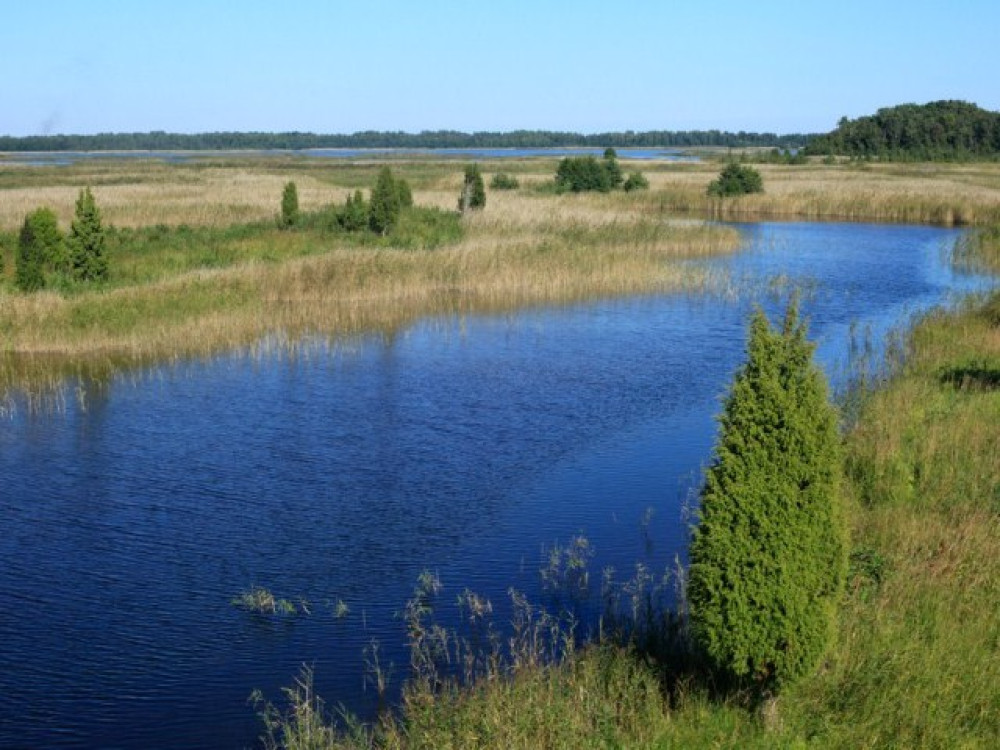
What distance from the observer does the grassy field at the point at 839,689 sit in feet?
22.1

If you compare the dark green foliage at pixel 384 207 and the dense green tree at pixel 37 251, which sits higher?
the dark green foliage at pixel 384 207

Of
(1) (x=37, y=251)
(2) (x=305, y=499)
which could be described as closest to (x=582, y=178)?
(1) (x=37, y=251)

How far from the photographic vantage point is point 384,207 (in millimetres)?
33750

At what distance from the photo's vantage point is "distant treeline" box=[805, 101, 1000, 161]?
92944mm

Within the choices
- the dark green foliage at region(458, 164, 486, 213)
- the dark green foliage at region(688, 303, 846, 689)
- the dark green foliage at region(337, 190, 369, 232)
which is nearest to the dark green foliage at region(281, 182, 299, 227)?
the dark green foliage at region(337, 190, 369, 232)

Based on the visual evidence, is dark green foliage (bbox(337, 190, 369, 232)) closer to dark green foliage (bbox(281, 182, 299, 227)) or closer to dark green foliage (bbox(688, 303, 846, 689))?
dark green foliage (bbox(281, 182, 299, 227))

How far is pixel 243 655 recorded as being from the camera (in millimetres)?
9562

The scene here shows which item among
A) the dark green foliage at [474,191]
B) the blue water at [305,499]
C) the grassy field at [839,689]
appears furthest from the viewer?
the dark green foliage at [474,191]

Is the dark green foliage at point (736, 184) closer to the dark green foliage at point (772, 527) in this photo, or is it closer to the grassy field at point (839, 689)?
the grassy field at point (839, 689)

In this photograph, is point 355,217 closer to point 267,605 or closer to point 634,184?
point 267,605

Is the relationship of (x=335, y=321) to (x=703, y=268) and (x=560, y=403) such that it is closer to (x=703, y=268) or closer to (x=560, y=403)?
(x=560, y=403)

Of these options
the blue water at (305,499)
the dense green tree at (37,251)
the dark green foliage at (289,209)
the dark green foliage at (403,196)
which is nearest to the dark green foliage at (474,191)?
the dark green foliage at (403,196)

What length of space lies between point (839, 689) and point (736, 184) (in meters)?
49.9

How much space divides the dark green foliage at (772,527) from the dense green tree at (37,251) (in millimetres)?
20120
